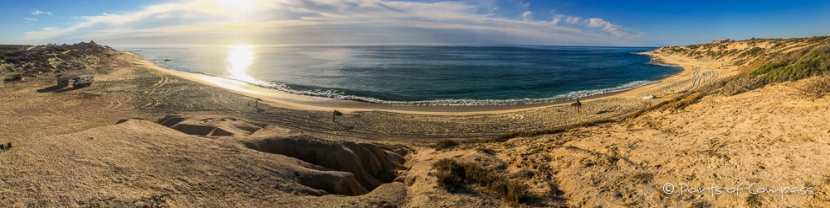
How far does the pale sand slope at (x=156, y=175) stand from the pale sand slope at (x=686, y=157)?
9.76 feet

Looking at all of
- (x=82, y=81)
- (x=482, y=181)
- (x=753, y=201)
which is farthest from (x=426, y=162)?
(x=82, y=81)

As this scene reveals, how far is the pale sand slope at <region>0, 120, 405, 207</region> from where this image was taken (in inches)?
258

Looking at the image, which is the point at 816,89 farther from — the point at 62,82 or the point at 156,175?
the point at 62,82

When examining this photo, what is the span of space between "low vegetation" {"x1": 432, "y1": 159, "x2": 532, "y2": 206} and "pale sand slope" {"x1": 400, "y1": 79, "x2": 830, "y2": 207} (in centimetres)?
39

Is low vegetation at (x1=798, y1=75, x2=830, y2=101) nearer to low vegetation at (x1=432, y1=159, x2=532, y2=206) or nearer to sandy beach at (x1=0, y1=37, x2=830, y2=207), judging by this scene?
sandy beach at (x1=0, y1=37, x2=830, y2=207)

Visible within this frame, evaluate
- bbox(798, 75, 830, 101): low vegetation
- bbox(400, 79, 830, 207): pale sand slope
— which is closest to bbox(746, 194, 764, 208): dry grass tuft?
bbox(400, 79, 830, 207): pale sand slope

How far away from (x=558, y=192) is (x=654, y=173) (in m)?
2.62

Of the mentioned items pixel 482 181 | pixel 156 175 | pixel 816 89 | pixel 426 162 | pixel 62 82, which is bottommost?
pixel 426 162

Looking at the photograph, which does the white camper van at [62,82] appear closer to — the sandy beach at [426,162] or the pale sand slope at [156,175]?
the sandy beach at [426,162]

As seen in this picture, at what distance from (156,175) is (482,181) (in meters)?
7.82

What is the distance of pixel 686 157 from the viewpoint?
363 inches

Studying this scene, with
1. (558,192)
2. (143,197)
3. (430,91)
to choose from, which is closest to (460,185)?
(558,192)

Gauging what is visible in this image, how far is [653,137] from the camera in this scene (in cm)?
1162

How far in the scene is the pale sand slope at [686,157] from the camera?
7.26m
